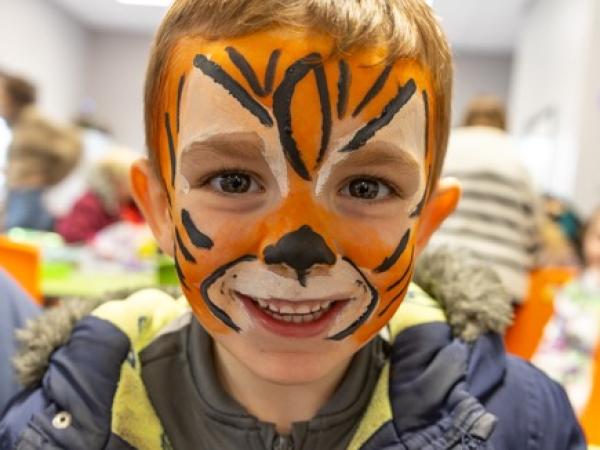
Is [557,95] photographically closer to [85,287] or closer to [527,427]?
[85,287]

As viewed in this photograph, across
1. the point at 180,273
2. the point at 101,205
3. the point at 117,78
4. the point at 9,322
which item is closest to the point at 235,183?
the point at 180,273

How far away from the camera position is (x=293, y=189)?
0.65 metres

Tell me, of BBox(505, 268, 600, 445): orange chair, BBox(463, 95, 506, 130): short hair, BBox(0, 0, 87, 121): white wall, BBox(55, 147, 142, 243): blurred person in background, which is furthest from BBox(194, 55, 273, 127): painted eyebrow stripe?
BBox(0, 0, 87, 121): white wall

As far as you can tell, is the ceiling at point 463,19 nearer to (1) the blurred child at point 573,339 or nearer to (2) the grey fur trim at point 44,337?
(1) the blurred child at point 573,339

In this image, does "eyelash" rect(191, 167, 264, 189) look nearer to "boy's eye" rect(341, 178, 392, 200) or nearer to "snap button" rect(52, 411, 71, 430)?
"boy's eye" rect(341, 178, 392, 200)

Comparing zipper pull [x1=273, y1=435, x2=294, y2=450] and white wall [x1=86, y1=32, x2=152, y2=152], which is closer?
zipper pull [x1=273, y1=435, x2=294, y2=450]

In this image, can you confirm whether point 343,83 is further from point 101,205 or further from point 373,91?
point 101,205

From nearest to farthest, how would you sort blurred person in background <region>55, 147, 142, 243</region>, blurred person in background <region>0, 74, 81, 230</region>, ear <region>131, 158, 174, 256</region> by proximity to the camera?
1. ear <region>131, 158, 174, 256</region>
2. blurred person in background <region>0, 74, 81, 230</region>
3. blurred person in background <region>55, 147, 142, 243</region>

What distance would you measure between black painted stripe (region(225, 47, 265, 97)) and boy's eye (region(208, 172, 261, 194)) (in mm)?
80

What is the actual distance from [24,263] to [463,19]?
531cm

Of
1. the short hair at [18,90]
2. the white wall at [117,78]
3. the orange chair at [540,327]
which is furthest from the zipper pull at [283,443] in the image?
the white wall at [117,78]

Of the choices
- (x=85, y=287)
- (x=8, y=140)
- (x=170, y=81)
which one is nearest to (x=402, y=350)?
(x=170, y=81)

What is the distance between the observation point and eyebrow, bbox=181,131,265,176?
0.64 m

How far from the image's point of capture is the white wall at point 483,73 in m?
7.71
